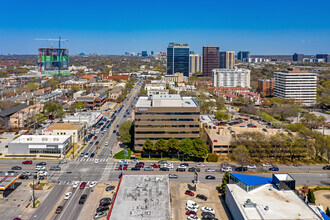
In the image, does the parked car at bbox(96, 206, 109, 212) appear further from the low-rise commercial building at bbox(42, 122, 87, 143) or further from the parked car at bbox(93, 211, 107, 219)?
the low-rise commercial building at bbox(42, 122, 87, 143)

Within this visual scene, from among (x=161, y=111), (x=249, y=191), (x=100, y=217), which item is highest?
(x=161, y=111)

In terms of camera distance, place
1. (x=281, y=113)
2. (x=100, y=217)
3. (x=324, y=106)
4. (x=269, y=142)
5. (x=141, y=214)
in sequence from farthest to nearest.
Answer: (x=324, y=106)
(x=281, y=113)
(x=269, y=142)
(x=100, y=217)
(x=141, y=214)

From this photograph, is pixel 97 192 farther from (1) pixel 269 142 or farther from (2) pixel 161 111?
(1) pixel 269 142

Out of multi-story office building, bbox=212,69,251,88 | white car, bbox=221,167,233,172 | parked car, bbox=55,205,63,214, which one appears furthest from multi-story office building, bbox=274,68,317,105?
parked car, bbox=55,205,63,214

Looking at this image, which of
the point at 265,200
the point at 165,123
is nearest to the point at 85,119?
the point at 165,123

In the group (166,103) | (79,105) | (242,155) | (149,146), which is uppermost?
(166,103)

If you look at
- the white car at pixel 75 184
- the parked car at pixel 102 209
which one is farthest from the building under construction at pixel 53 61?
the parked car at pixel 102 209

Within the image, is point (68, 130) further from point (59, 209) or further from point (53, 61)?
point (53, 61)

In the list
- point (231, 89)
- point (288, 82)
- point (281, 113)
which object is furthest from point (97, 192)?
point (231, 89)
